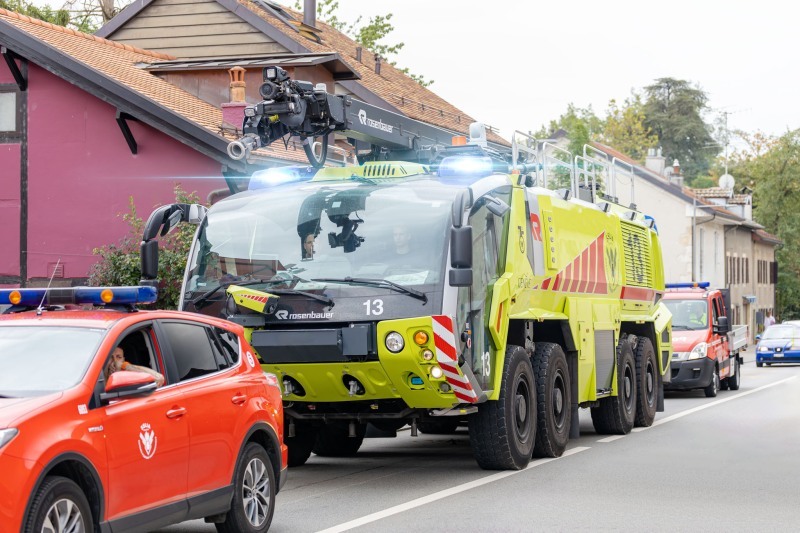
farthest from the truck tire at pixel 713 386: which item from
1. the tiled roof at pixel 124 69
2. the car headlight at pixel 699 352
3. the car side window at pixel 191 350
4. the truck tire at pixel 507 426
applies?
the car side window at pixel 191 350

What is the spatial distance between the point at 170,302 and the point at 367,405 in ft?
33.7

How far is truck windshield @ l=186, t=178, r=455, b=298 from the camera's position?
11922 millimetres

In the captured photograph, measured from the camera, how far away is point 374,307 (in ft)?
38.2

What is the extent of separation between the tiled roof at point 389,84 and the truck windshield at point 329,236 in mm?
21753

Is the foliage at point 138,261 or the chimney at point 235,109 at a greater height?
the chimney at point 235,109

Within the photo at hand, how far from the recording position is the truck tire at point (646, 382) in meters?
18.8

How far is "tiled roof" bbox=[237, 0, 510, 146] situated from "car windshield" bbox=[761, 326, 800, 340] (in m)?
12.5

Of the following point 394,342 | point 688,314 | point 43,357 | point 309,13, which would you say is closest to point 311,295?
point 394,342

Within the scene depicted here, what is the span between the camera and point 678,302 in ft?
89.9

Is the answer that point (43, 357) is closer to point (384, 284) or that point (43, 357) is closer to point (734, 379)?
point (384, 284)

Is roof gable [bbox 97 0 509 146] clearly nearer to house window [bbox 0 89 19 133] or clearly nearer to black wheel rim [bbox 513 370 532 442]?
house window [bbox 0 89 19 133]

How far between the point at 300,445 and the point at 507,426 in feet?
8.71

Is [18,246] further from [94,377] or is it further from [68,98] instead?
[94,377]

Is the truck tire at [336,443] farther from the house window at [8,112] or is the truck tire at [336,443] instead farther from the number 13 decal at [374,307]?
the house window at [8,112]
